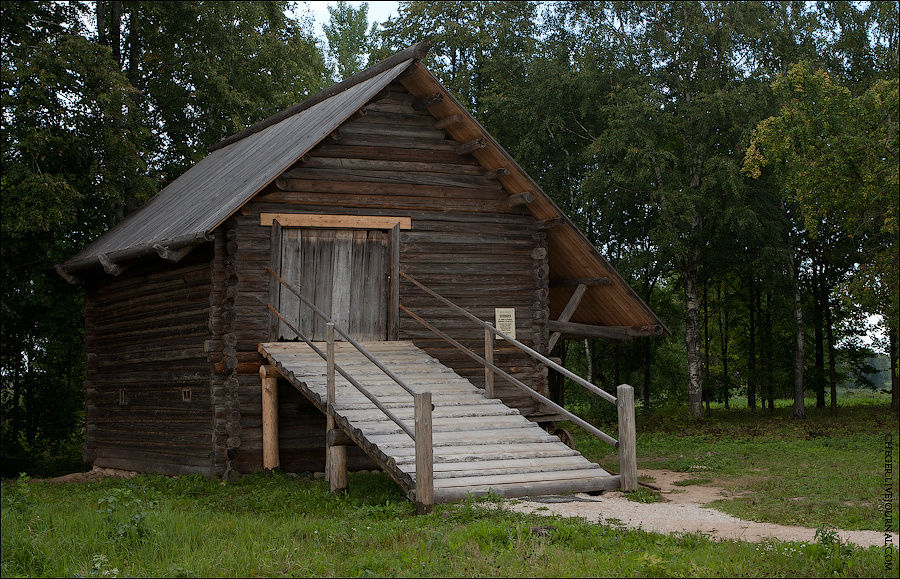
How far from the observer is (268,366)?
14.3m

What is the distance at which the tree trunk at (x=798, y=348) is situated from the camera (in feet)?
82.1

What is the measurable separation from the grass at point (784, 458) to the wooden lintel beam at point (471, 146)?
5.44 m

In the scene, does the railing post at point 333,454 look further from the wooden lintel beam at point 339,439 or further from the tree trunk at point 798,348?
the tree trunk at point 798,348

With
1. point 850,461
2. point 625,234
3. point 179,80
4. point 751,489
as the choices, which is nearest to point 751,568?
point 751,489

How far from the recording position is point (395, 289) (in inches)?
618

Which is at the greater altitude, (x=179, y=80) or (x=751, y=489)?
(x=179, y=80)

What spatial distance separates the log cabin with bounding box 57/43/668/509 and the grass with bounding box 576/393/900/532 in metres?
2.45

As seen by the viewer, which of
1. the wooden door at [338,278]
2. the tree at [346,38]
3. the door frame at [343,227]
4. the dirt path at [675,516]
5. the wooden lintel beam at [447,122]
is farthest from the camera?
the tree at [346,38]

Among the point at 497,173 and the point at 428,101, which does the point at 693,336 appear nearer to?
the point at 497,173

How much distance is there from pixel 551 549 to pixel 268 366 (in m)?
7.22

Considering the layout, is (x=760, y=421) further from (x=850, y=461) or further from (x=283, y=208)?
(x=283, y=208)

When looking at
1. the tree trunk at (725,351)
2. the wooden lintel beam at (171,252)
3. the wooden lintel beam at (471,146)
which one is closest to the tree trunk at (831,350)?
the tree trunk at (725,351)

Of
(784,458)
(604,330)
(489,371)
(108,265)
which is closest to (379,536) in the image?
(489,371)

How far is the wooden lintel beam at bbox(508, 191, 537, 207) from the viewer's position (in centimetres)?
1583
